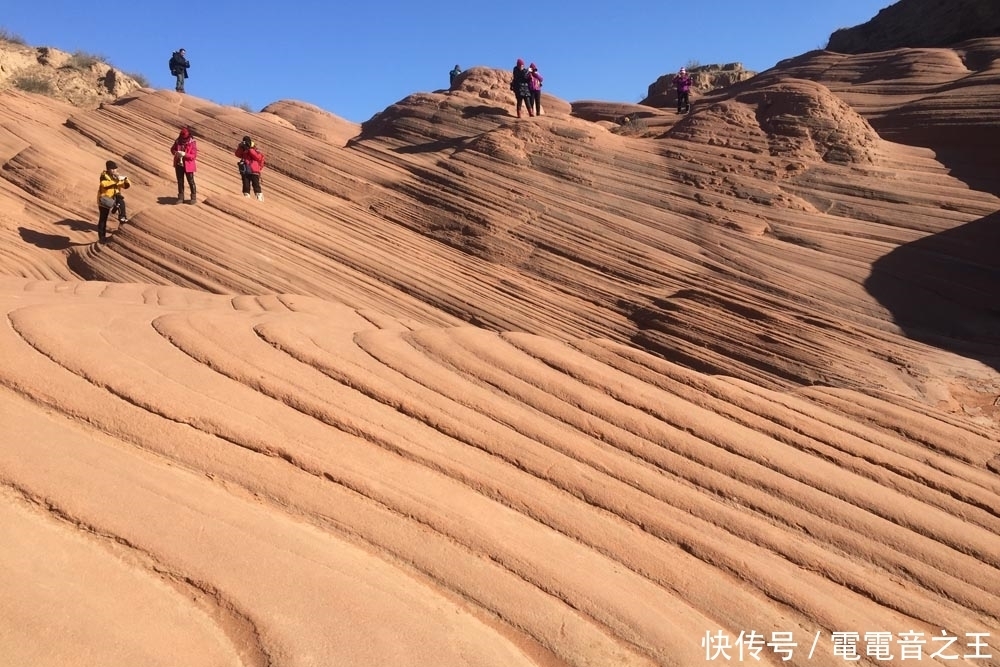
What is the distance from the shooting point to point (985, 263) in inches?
347

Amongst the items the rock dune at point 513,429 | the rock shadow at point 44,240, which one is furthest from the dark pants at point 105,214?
the rock shadow at point 44,240

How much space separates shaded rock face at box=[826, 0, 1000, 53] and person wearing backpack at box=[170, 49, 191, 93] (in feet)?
77.0

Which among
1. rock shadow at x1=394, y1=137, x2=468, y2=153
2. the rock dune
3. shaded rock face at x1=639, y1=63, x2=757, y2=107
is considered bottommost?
the rock dune

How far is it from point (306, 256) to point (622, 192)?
17.9ft

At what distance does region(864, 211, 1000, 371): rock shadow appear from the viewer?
796cm

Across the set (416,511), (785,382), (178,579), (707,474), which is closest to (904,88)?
(785,382)

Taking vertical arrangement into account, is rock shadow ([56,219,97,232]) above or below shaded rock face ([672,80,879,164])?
below

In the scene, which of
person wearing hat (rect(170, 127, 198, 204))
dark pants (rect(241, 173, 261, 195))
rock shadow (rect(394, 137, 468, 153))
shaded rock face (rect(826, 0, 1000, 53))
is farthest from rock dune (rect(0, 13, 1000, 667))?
shaded rock face (rect(826, 0, 1000, 53))

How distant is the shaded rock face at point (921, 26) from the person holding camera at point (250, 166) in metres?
21.5

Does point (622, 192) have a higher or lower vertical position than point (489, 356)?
higher

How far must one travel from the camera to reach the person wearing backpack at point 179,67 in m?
17.1

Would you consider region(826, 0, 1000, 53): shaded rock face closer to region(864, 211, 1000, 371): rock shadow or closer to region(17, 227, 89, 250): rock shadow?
region(864, 211, 1000, 371): rock shadow

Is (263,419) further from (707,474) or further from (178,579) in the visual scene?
(707,474)

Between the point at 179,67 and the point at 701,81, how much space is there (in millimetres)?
19858
